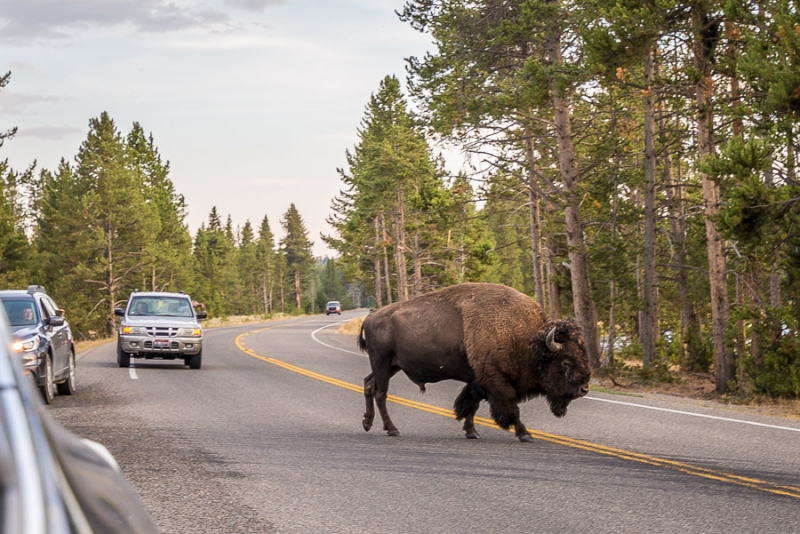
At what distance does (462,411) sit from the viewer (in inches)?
448

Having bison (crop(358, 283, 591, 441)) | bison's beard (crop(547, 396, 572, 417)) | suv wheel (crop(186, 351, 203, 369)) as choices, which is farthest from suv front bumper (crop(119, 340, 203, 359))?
bison's beard (crop(547, 396, 572, 417))

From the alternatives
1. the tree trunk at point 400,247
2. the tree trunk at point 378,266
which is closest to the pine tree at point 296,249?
the tree trunk at point 378,266

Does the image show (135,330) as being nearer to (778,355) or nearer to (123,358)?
(123,358)

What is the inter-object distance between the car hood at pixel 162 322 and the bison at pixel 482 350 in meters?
11.5

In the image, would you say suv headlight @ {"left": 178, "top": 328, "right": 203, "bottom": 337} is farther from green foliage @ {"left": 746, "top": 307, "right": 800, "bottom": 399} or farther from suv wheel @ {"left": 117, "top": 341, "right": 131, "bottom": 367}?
green foliage @ {"left": 746, "top": 307, "right": 800, "bottom": 399}

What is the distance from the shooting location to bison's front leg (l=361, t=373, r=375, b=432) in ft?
38.4

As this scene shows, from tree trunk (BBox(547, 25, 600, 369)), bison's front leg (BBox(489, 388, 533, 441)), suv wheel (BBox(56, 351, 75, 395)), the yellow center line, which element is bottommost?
the yellow center line

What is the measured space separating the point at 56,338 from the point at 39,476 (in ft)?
49.1

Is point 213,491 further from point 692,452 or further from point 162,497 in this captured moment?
point 692,452

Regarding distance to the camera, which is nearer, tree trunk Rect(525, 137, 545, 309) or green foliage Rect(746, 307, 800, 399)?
green foliage Rect(746, 307, 800, 399)

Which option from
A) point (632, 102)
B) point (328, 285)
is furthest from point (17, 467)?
point (328, 285)

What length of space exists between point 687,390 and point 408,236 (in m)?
53.0

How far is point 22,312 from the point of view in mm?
14883

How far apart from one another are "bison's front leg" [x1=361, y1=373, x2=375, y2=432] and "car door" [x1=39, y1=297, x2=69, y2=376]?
536cm
